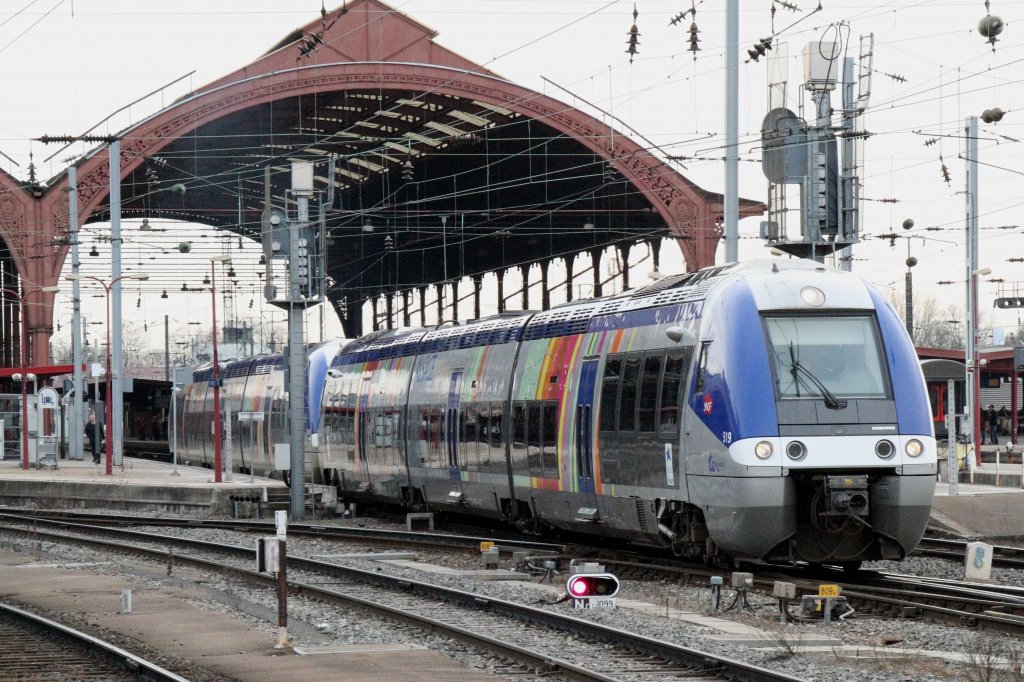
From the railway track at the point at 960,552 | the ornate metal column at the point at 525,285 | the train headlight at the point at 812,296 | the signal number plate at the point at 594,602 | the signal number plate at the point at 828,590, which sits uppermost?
the ornate metal column at the point at 525,285

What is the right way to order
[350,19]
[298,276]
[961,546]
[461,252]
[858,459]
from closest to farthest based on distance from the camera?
1. [858,459]
2. [961,546]
3. [298,276]
4. [350,19]
5. [461,252]

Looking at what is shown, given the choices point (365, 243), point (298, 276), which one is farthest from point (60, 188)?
point (298, 276)

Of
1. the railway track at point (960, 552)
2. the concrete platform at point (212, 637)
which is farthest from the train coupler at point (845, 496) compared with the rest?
the concrete platform at point (212, 637)

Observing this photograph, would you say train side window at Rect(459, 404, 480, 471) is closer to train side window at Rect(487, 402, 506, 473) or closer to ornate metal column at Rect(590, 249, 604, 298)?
train side window at Rect(487, 402, 506, 473)

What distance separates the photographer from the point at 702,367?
649 inches

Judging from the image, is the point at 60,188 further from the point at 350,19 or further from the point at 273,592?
the point at 273,592

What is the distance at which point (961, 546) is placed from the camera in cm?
2238

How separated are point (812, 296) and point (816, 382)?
100cm

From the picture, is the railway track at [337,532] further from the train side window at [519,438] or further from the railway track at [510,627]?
the railway track at [510,627]

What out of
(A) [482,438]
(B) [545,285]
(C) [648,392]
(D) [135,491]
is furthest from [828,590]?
(B) [545,285]

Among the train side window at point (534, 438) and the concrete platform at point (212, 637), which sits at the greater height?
the train side window at point (534, 438)

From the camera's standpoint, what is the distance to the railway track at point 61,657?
38.4ft

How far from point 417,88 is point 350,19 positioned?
2.94 metres

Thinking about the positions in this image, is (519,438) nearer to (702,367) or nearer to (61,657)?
(702,367)
